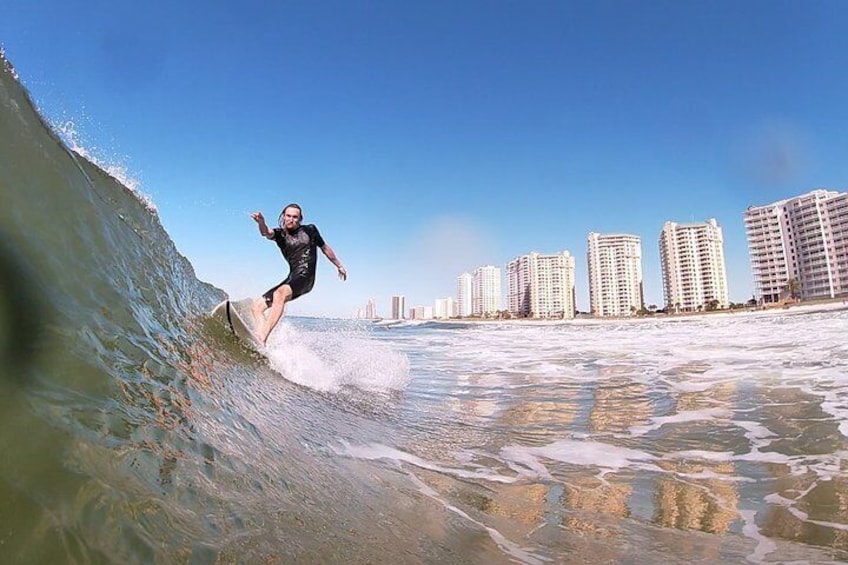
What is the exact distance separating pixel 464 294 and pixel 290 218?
18555cm

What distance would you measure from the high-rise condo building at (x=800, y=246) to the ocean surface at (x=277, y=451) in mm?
127452

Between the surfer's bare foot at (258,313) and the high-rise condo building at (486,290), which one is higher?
the high-rise condo building at (486,290)

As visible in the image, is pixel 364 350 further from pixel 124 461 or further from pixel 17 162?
pixel 124 461

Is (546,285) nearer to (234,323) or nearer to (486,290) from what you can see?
(486,290)

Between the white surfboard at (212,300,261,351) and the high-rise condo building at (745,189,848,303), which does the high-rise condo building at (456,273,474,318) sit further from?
the white surfboard at (212,300,261,351)

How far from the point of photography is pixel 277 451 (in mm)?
3404

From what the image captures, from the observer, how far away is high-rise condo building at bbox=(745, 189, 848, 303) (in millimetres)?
107688

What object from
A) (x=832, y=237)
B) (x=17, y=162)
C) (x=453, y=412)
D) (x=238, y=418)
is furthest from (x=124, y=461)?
(x=832, y=237)

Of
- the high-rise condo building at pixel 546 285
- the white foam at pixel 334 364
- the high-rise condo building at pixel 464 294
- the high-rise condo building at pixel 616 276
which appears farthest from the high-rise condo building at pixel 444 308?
the white foam at pixel 334 364

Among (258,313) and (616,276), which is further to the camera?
(616,276)

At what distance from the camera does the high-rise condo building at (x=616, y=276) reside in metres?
150

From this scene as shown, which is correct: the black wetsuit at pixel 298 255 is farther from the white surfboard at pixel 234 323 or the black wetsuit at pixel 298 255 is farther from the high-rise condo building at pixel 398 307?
the high-rise condo building at pixel 398 307

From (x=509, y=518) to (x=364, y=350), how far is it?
31.7 ft

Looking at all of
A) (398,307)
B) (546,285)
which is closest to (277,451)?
(398,307)
